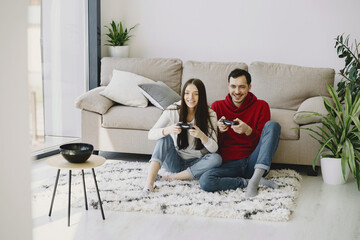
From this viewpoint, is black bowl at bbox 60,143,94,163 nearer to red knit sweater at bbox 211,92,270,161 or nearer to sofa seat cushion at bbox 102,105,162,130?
red knit sweater at bbox 211,92,270,161

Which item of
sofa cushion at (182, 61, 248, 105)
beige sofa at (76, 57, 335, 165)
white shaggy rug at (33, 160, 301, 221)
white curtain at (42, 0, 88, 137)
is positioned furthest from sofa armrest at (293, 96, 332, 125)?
white curtain at (42, 0, 88, 137)

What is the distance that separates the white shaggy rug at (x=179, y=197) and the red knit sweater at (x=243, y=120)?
309 mm

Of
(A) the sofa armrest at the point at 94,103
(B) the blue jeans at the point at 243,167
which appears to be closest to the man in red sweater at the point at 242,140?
(B) the blue jeans at the point at 243,167

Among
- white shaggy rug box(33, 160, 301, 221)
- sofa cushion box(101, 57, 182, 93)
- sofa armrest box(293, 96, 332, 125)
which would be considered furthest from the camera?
sofa cushion box(101, 57, 182, 93)

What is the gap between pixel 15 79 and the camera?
0.67 metres

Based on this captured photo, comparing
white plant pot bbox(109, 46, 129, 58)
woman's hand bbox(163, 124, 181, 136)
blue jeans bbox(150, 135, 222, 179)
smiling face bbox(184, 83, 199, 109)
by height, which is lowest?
blue jeans bbox(150, 135, 222, 179)

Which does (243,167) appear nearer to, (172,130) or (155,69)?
(172,130)

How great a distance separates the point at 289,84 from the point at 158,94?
3.91 feet

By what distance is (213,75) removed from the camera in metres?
4.17

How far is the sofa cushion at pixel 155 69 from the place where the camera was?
433cm

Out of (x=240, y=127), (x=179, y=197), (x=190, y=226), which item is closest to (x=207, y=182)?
(x=179, y=197)

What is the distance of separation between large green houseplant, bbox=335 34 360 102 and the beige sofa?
13cm

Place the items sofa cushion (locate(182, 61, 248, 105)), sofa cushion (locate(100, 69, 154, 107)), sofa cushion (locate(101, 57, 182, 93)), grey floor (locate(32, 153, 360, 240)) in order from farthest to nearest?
sofa cushion (locate(101, 57, 182, 93))
sofa cushion (locate(182, 61, 248, 105))
sofa cushion (locate(100, 69, 154, 107))
grey floor (locate(32, 153, 360, 240))

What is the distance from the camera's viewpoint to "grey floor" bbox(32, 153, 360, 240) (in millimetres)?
2348
